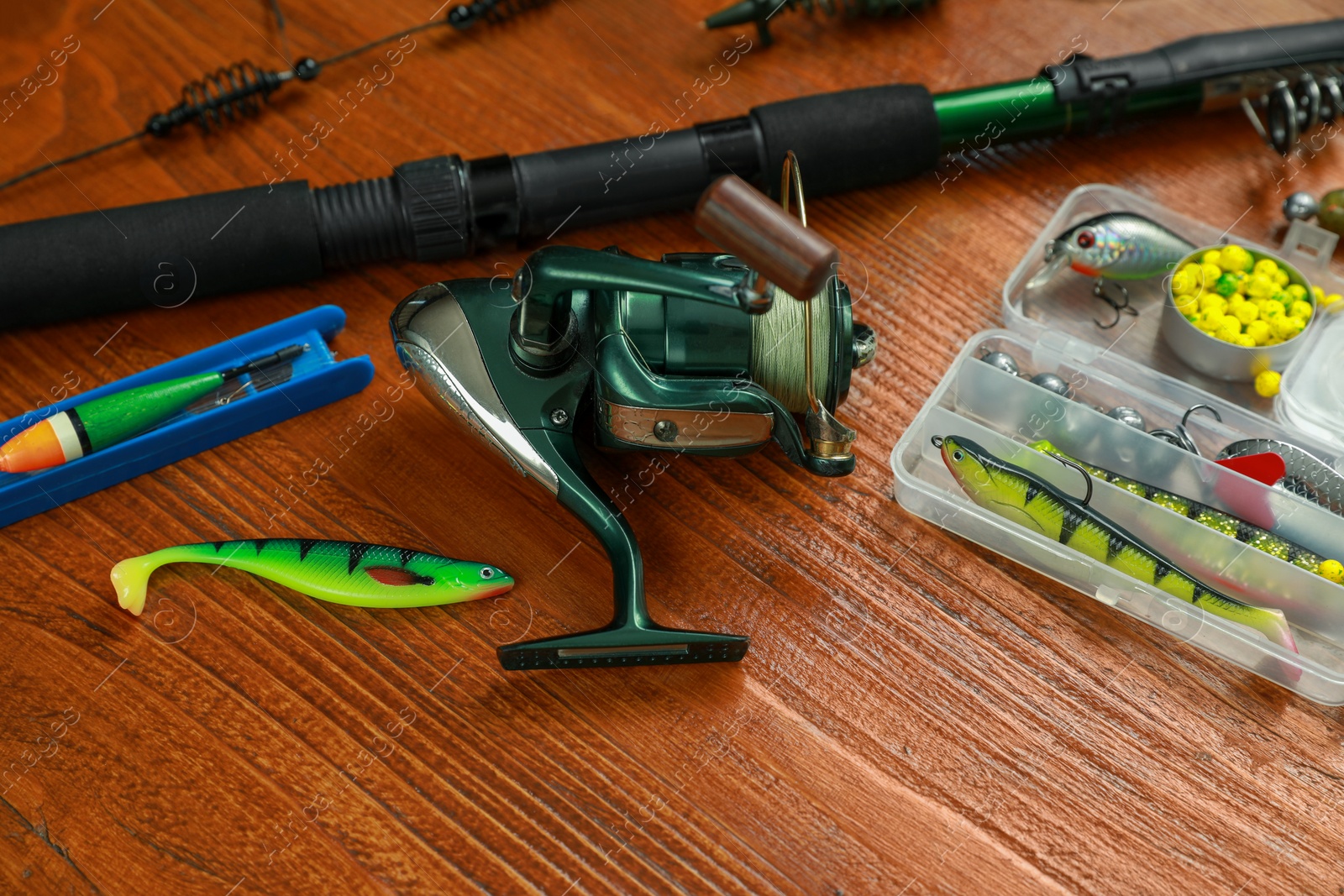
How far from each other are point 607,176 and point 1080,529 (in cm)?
50

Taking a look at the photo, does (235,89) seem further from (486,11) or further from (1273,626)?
(1273,626)

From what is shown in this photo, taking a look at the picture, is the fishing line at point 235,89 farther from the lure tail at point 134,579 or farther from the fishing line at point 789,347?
the fishing line at point 789,347

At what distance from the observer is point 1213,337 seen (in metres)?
0.93

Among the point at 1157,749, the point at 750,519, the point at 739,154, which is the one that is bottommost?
the point at 1157,749

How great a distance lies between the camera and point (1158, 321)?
1.00 m

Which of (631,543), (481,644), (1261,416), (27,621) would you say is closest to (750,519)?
(631,543)

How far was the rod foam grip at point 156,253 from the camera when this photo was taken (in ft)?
3.01

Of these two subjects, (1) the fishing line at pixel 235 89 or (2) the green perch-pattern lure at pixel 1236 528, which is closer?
(2) the green perch-pattern lure at pixel 1236 528

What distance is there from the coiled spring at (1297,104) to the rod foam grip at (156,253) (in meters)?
0.90

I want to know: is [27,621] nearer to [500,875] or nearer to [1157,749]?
[500,875]

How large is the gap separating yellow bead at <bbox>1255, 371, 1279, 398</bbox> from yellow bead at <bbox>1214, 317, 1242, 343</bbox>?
0.04m

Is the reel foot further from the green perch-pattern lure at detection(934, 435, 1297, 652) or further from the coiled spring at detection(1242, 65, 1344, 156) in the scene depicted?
the coiled spring at detection(1242, 65, 1344, 156)

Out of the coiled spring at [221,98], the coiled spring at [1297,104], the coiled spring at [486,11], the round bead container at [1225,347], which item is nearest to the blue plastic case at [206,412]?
the coiled spring at [221,98]

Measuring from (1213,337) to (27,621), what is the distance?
959 millimetres
